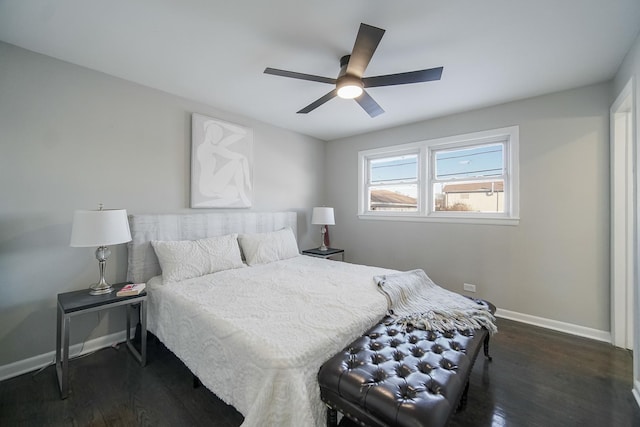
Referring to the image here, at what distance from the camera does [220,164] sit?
3.26m

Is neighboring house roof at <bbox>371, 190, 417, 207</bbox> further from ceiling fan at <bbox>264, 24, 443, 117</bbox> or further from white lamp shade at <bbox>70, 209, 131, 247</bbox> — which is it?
white lamp shade at <bbox>70, 209, 131, 247</bbox>

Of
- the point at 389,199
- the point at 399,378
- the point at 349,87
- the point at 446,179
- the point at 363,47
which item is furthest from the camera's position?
the point at 389,199

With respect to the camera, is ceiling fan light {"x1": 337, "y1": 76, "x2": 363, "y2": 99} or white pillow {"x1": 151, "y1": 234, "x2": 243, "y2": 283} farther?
white pillow {"x1": 151, "y1": 234, "x2": 243, "y2": 283}

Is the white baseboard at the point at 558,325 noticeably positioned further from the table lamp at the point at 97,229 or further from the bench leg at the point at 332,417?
the table lamp at the point at 97,229

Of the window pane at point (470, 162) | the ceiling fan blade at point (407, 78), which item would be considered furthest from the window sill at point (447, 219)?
the ceiling fan blade at point (407, 78)

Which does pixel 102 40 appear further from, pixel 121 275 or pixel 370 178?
pixel 370 178

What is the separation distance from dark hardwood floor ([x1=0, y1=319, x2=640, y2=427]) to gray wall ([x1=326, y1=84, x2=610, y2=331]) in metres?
0.59

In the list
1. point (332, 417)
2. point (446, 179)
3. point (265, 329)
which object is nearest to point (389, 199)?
point (446, 179)

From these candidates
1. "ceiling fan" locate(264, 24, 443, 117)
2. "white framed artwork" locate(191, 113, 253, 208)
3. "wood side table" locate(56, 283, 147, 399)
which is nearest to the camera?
"ceiling fan" locate(264, 24, 443, 117)

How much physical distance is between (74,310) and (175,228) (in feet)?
3.74

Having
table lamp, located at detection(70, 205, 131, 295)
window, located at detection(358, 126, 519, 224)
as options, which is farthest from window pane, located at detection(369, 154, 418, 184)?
table lamp, located at detection(70, 205, 131, 295)

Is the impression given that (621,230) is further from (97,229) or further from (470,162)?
(97,229)

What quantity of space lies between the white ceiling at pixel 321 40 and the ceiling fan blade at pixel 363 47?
0.22 m

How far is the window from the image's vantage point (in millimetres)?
3180
